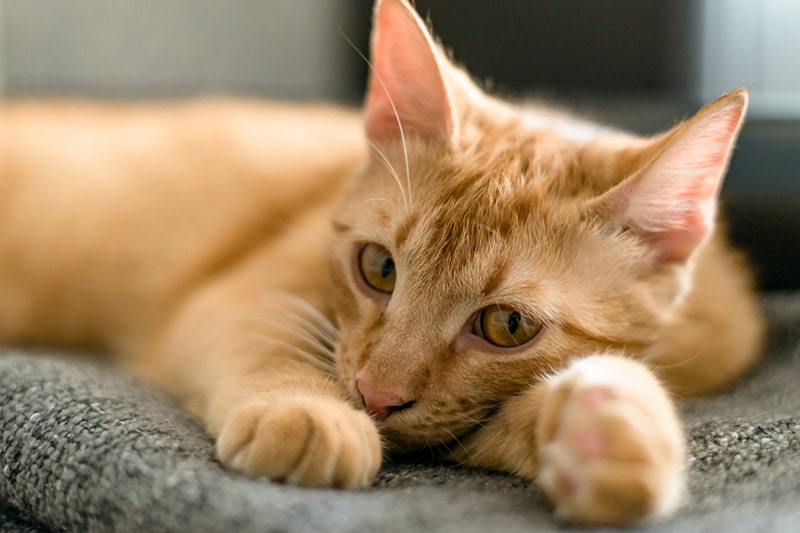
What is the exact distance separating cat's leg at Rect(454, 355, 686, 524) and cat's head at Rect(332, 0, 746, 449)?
109 mm

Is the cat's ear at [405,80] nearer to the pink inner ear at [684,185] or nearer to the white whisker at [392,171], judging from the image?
the white whisker at [392,171]

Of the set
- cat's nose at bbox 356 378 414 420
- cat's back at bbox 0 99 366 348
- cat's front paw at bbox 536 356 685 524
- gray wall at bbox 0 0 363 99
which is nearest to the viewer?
cat's front paw at bbox 536 356 685 524

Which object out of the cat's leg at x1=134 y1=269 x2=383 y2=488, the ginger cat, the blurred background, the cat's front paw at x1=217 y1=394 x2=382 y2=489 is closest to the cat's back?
the ginger cat

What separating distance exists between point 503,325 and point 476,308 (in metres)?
0.04

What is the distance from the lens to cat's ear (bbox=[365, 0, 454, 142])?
1.21 m

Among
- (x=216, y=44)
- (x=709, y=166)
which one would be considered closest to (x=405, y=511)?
(x=709, y=166)

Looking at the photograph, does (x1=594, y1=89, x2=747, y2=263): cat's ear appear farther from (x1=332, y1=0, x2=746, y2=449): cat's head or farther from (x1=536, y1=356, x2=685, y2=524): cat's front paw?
(x1=536, y1=356, x2=685, y2=524): cat's front paw

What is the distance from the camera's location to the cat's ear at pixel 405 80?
3.96ft

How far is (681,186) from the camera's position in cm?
113

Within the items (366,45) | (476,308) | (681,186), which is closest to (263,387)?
(476,308)

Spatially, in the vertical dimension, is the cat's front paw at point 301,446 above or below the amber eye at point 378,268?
below

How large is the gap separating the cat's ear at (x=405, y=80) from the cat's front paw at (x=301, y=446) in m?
0.48

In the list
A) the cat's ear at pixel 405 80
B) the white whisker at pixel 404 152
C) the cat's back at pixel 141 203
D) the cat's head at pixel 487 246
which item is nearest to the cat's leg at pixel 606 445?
the cat's head at pixel 487 246

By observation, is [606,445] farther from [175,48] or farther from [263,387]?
[175,48]
